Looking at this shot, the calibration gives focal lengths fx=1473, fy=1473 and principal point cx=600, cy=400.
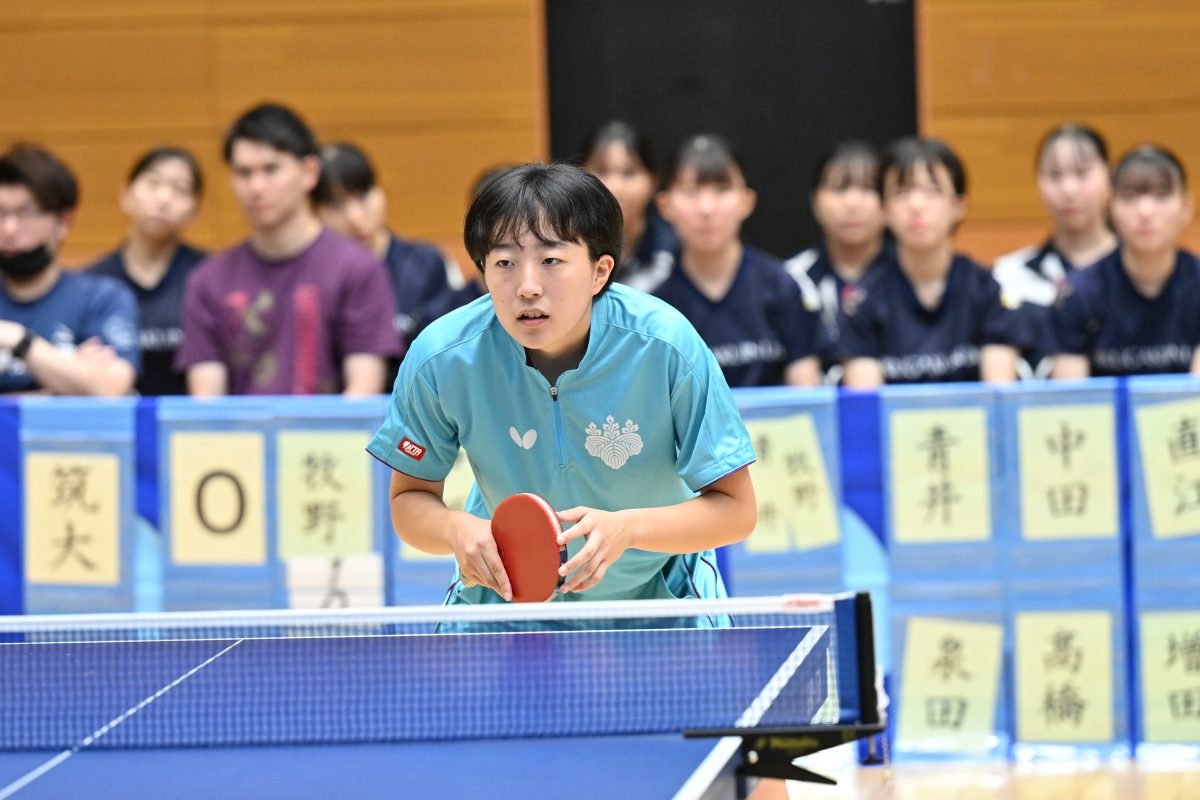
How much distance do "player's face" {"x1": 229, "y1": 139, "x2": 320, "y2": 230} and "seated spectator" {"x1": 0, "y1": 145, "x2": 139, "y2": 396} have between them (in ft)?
1.83

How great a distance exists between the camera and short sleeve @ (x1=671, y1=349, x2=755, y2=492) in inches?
97.6

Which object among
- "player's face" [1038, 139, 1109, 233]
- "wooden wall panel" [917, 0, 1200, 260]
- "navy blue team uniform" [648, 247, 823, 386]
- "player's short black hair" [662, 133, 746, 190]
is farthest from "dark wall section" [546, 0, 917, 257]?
"navy blue team uniform" [648, 247, 823, 386]

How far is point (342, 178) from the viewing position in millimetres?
5676

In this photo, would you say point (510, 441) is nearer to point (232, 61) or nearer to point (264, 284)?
point (264, 284)

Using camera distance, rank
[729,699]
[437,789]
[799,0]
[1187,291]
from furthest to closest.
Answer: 1. [799,0]
2. [1187,291]
3. [729,699]
4. [437,789]

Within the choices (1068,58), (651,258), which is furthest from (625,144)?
(1068,58)

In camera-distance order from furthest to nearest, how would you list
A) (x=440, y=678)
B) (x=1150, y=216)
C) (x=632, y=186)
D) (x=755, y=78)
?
(x=755, y=78), (x=632, y=186), (x=1150, y=216), (x=440, y=678)

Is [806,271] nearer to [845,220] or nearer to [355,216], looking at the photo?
[845,220]

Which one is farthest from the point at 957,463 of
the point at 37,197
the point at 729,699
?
the point at 37,197

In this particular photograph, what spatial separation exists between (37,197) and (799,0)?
4006 millimetres

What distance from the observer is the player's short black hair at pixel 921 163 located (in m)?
4.90

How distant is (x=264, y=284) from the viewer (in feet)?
15.7

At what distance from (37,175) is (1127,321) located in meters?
3.58

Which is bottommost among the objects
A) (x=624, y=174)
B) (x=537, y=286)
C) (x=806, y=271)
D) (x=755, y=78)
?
(x=537, y=286)
